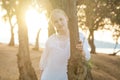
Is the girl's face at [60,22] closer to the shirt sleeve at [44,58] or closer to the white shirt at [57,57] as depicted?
the white shirt at [57,57]

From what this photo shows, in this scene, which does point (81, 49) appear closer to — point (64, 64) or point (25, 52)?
point (64, 64)

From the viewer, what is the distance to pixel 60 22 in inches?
226

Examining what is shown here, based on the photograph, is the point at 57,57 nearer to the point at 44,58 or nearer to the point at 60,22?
the point at 44,58

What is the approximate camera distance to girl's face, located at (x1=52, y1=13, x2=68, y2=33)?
18.8 feet

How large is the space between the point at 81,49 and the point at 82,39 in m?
0.17

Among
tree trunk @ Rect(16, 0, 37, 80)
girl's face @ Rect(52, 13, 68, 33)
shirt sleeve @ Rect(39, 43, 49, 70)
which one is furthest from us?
tree trunk @ Rect(16, 0, 37, 80)

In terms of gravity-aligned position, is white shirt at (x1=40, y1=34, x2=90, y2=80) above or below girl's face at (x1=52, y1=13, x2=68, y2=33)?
below

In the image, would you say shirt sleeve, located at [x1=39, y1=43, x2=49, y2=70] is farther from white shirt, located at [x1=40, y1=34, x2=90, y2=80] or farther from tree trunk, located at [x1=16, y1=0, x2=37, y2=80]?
tree trunk, located at [x1=16, y1=0, x2=37, y2=80]

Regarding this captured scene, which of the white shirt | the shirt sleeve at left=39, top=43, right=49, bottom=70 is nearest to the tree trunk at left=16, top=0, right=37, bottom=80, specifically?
the shirt sleeve at left=39, top=43, right=49, bottom=70

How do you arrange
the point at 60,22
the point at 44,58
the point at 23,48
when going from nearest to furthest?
the point at 60,22 < the point at 44,58 < the point at 23,48

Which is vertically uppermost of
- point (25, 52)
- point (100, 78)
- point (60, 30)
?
point (60, 30)

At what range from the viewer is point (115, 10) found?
4072 centimetres

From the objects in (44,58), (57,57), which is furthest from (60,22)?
(44,58)

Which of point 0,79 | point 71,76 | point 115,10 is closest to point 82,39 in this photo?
point 71,76
